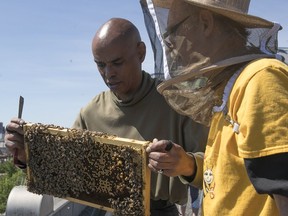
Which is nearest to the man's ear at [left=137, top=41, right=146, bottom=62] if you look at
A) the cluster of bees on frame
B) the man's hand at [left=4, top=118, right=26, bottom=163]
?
the cluster of bees on frame

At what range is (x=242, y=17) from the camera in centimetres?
199

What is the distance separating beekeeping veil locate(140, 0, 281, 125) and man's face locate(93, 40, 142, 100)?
0.91 metres

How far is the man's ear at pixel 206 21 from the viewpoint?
2025mm

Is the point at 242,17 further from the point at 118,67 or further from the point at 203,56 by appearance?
the point at 118,67

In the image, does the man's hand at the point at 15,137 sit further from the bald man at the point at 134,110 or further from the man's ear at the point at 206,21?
the man's ear at the point at 206,21

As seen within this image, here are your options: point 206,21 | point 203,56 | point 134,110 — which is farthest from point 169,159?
point 134,110

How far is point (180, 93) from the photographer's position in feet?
A: 7.49

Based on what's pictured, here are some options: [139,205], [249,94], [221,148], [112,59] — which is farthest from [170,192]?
[249,94]

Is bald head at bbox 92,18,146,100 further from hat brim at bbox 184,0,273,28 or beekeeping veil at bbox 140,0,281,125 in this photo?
hat brim at bbox 184,0,273,28

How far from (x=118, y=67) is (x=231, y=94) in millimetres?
1499

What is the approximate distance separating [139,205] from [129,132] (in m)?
0.66

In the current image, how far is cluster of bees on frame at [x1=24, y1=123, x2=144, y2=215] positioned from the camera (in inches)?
111

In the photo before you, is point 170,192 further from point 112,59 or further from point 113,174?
point 112,59

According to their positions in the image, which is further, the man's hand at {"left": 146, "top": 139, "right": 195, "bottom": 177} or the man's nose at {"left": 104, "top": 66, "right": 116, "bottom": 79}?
the man's nose at {"left": 104, "top": 66, "right": 116, "bottom": 79}
